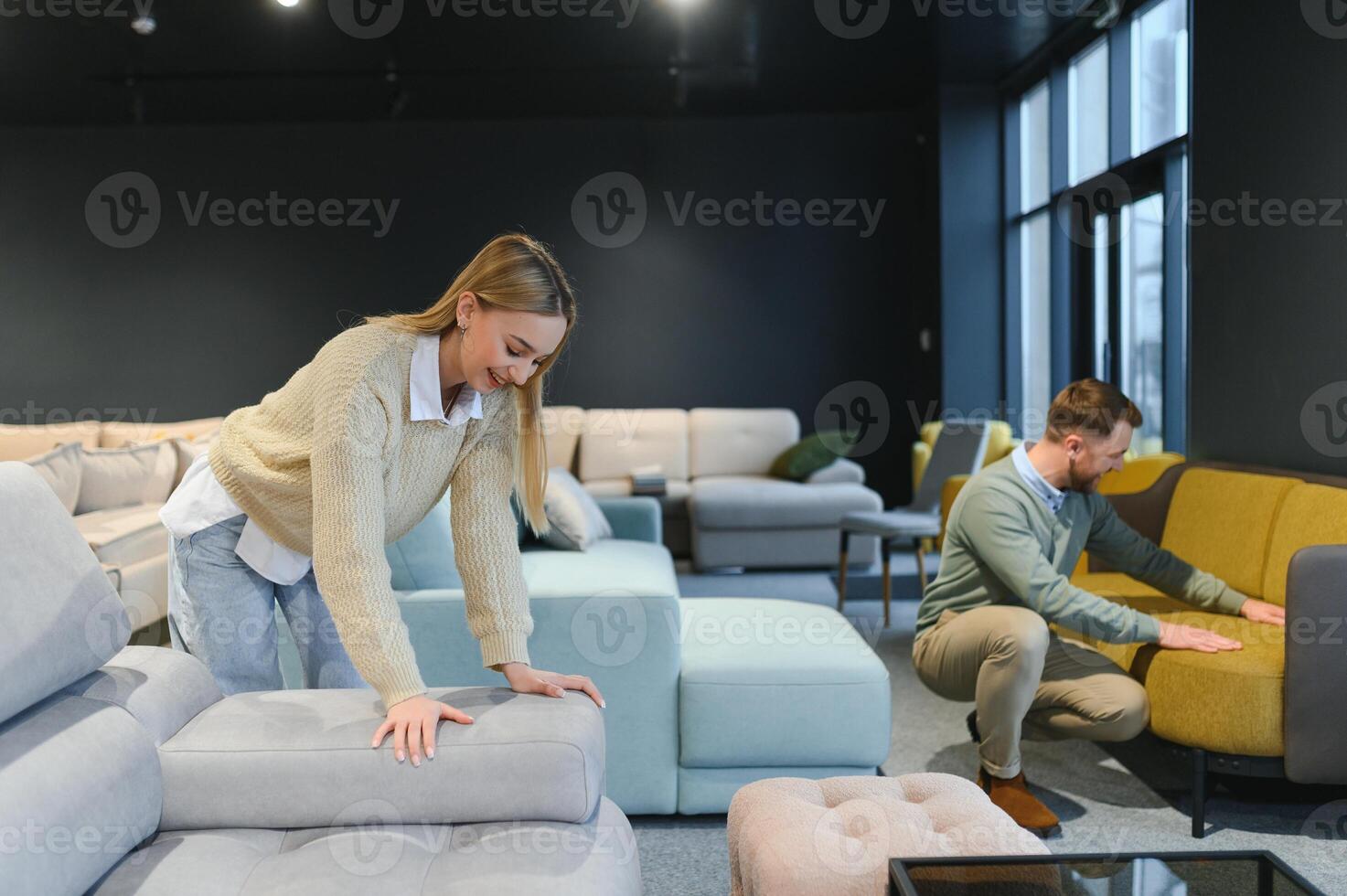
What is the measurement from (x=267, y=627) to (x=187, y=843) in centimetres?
54

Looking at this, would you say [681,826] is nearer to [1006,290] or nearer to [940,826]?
[940,826]

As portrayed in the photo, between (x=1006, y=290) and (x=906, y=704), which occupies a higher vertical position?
(x=1006, y=290)

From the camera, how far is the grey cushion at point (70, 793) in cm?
118

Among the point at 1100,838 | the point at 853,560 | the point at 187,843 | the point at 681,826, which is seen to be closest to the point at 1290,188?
the point at 1100,838

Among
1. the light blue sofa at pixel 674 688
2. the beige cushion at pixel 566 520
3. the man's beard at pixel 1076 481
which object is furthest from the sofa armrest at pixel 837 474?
the light blue sofa at pixel 674 688

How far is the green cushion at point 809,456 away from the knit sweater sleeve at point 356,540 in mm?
5519

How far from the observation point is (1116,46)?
18.7 feet

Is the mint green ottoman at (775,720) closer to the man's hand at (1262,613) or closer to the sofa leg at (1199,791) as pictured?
the sofa leg at (1199,791)

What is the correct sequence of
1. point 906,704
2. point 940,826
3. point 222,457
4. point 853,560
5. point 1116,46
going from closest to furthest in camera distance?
1. point 940,826
2. point 222,457
3. point 906,704
4. point 1116,46
5. point 853,560

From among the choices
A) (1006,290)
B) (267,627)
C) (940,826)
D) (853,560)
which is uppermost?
(1006,290)

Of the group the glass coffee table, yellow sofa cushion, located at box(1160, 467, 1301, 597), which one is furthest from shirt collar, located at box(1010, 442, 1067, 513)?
the glass coffee table

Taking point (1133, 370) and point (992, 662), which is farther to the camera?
point (1133, 370)

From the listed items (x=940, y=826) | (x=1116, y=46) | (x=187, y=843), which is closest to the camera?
(x=187, y=843)

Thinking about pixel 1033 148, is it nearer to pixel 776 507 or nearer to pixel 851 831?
pixel 776 507
